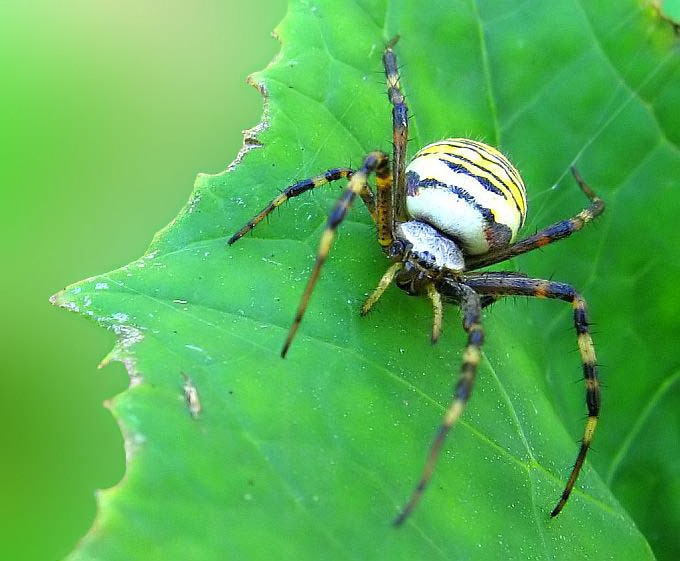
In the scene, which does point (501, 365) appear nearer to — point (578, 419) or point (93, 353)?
point (578, 419)

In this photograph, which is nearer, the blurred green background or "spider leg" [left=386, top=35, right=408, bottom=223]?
"spider leg" [left=386, top=35, right=408, bottom=223]

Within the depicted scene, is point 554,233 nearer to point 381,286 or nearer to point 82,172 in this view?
point 381,286

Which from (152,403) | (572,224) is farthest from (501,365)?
(152,403)

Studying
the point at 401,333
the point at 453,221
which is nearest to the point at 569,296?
the point at 453,221

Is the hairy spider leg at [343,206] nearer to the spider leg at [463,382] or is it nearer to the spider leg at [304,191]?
the spider leg at [304,191]

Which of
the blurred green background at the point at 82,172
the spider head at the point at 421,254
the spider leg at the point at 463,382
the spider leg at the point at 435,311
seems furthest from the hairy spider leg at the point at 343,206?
the blurred green background at the point at 82,172

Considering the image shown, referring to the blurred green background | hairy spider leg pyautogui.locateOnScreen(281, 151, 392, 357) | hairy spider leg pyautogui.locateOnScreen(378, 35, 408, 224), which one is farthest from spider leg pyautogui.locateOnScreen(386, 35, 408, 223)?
the blurred green background

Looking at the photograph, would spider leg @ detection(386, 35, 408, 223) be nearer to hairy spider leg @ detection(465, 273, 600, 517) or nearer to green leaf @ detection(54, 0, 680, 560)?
green leaf @ detection(54, 0, 680, 560)
